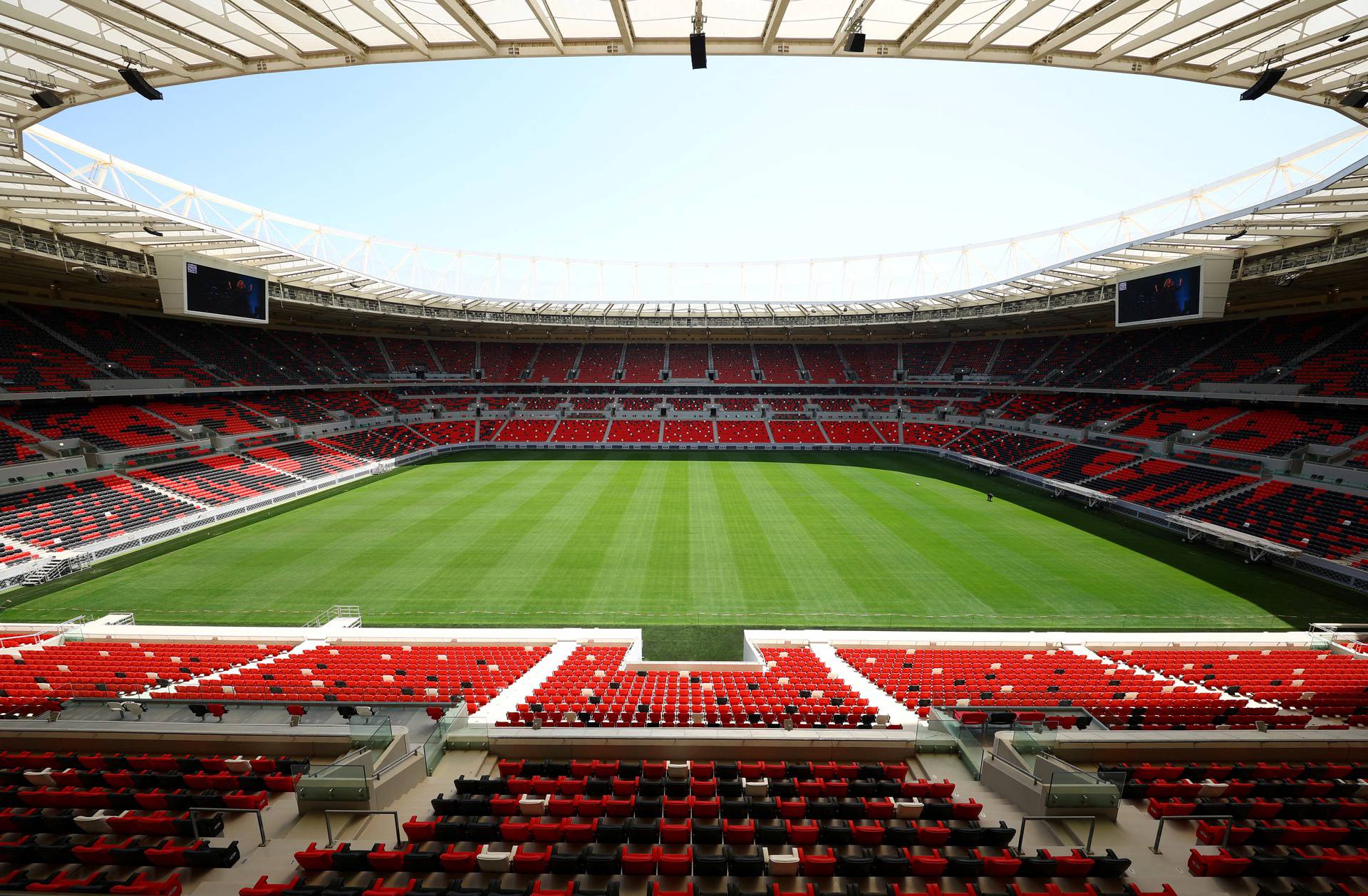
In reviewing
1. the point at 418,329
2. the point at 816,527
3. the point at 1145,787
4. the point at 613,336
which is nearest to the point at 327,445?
the point at 418,329

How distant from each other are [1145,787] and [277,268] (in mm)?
37759

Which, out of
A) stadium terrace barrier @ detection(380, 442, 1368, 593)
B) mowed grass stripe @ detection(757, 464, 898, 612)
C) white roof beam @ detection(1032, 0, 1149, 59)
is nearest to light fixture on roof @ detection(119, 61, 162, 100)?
white roof beam @ detection(1032, 0, 1149, 59)

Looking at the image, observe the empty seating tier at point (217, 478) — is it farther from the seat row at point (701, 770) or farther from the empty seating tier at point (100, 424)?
the seat row at point (701, 770)

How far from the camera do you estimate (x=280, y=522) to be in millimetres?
25891

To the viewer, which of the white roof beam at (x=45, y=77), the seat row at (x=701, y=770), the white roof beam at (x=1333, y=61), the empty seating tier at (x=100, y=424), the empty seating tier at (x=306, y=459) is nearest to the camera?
the seat row at (x=701, y=770)

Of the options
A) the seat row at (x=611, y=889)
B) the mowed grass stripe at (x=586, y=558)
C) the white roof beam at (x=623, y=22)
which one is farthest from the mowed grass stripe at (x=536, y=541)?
the white roof beam at (x=623, y=22)

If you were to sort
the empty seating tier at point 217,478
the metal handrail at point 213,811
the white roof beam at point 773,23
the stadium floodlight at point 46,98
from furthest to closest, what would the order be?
the empty seating tier at point 217,478 < the stadium floodlight at point 46,98 < the white roof beam at point 773,23 < the metal handrail at point 213,811

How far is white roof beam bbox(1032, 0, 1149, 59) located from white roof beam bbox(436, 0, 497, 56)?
6183mm

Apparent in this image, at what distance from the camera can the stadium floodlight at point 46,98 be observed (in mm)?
9250

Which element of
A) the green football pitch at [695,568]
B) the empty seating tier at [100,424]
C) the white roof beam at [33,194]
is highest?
the white roof beam at [33,194]

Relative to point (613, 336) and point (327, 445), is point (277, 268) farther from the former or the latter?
point (613, 336)

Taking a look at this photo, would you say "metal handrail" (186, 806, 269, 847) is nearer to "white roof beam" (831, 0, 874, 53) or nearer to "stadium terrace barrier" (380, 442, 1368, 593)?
"white roof beam" (831, 0, 874, 53)

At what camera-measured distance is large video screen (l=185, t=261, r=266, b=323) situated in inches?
882

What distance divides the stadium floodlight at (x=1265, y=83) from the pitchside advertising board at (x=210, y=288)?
32.6m
